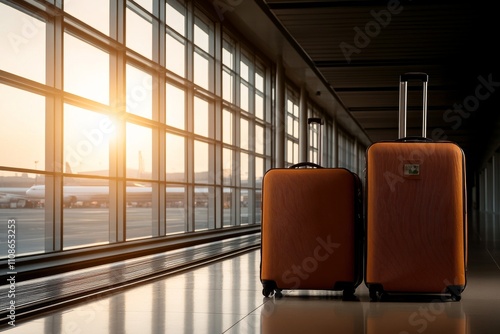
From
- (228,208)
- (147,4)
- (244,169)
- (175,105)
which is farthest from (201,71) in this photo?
(228,208)

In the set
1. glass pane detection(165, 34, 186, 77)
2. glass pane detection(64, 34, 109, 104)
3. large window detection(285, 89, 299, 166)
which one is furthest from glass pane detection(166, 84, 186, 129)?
large window detection(285, 89, 299, 166)

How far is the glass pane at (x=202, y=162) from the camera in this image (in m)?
18.6

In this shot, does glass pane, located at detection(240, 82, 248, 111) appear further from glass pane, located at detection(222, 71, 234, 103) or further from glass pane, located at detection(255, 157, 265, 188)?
glass pane, located at detection(255, 157, 265, 188)

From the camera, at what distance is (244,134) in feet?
72.3

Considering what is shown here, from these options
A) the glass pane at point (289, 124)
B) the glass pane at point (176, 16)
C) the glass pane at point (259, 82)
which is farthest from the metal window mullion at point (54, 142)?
the glass pane at point (289, 124)

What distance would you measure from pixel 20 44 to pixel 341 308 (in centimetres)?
1274

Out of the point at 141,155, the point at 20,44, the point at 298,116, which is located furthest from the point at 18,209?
the point at 20,44

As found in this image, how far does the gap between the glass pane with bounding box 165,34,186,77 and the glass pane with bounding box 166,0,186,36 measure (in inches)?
10.6

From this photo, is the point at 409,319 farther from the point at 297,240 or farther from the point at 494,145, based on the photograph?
the point at 494,145

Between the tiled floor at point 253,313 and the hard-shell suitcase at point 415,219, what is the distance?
0.64ft

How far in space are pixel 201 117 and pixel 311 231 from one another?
1342 centimetres

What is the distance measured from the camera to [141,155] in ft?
105

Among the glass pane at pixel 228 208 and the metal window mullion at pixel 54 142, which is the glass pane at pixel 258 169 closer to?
the glass pane at pixel 228 208

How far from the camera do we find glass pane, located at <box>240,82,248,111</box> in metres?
21.7
